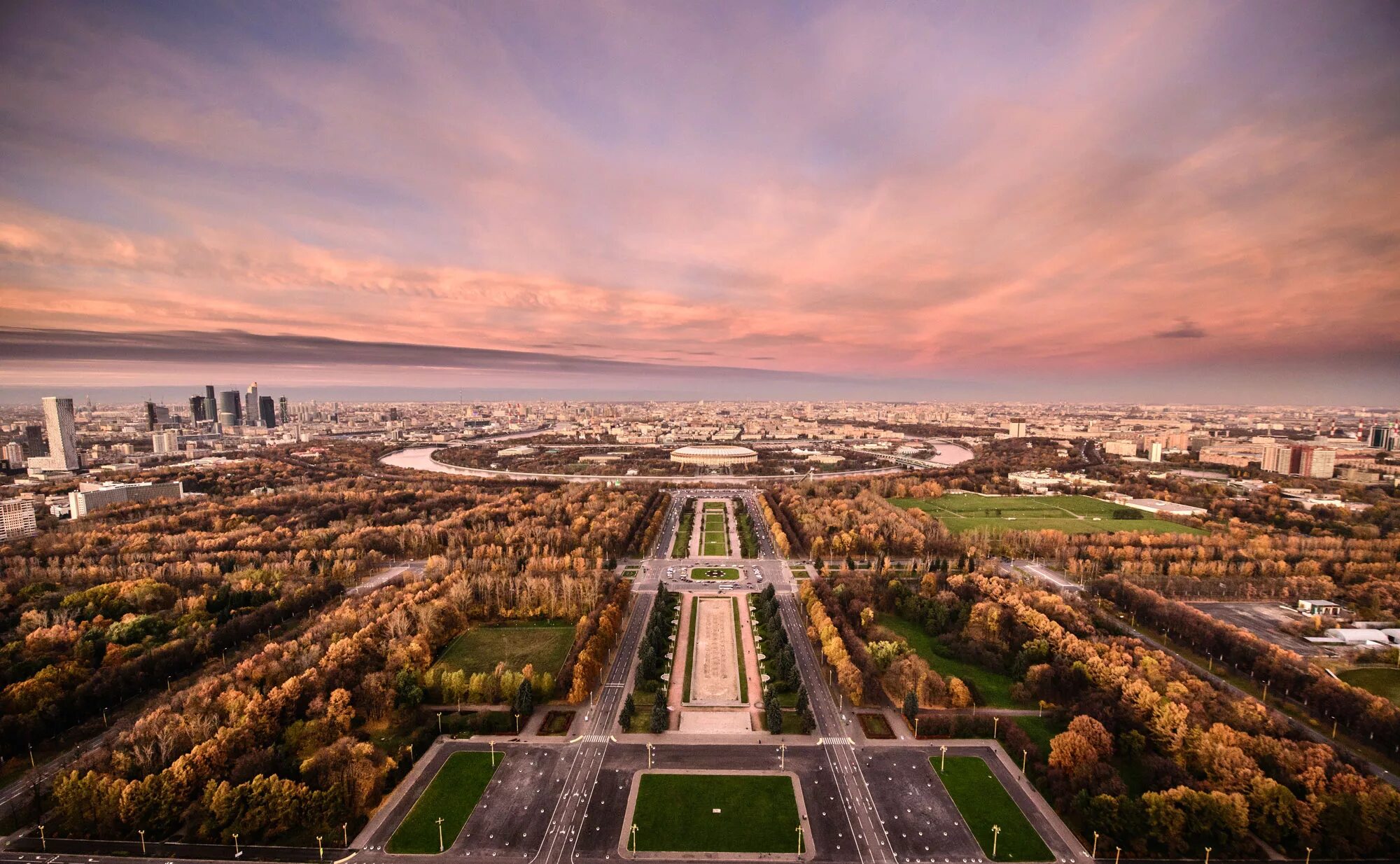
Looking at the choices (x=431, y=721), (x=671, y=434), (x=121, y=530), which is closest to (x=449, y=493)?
(x=121, y=530)

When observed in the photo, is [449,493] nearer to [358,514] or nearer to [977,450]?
[358,514]

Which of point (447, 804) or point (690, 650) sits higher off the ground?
point (690, 650)

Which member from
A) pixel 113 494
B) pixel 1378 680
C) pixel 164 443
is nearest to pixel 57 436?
pixel 164 443

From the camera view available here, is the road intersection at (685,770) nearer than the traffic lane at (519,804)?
Yes

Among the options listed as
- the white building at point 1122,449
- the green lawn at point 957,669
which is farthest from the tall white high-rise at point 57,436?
the white building at point 1122,449

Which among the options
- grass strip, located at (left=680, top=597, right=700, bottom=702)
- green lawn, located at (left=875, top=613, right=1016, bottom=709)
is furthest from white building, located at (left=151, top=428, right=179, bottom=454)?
green lawn, located at (left=875, top=613, right=1016, bottom=709)

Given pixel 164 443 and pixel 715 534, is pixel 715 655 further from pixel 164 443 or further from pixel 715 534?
pixel 164 443

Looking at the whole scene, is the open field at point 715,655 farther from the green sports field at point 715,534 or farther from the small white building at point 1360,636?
the small white building at point 1360,636
